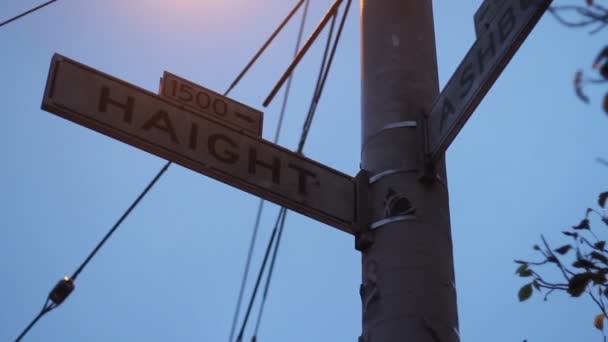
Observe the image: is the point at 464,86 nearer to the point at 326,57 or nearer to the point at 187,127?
the point at 187,127

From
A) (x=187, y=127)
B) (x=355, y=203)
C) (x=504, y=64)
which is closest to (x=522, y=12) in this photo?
(x=504, y=64)

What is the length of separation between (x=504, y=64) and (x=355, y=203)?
3.60ft

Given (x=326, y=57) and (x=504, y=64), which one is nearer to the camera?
(x=504, y=64)

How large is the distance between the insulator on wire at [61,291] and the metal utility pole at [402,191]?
282 cm

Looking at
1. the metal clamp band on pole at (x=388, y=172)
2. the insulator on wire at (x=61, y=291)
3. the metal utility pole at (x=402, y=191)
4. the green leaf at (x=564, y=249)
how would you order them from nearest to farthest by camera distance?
the green leaf at (x=564, y=249), the metal utility pole at (x=402, y=191), the metal clamp band on pole at (x=388, y=172), the insulator on wire at (x=61, y=291)

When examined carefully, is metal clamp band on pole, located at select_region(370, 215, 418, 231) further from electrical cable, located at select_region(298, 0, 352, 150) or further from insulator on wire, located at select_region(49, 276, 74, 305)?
insulator on wire, located at select_region(49, 276, 74, 305)

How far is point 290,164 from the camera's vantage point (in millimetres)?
4879

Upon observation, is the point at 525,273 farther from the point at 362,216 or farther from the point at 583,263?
the point at 362,216

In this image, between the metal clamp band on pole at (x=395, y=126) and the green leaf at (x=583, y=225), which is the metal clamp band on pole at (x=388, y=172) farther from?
the green leaf at (x=583, y=225)

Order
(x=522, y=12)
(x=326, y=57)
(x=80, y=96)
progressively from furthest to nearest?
1. (x=326, y=57)
2. (x=80, y=96)
3. (x=522, y=12)

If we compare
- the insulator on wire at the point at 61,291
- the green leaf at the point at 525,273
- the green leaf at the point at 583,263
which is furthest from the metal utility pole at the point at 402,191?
the insulator on wire at the point at 61,291

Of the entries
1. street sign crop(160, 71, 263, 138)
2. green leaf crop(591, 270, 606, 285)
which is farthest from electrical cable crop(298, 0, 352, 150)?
green leaf crop(591, 270, 606, 285)

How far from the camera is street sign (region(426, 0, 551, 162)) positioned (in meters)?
4.15

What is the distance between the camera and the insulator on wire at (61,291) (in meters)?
6.54
